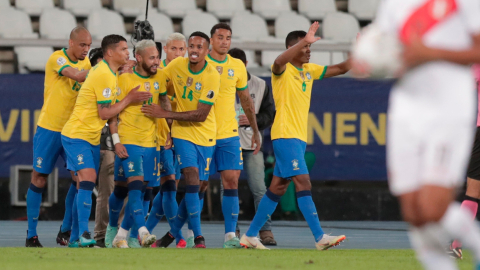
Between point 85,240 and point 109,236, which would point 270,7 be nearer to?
point 109,236

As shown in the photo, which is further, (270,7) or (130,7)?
(270,7)

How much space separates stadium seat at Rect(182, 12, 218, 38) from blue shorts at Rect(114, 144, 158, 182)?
245 inches

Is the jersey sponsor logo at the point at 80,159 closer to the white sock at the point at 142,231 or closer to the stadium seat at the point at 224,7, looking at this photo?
the white sock at the point at 142,231

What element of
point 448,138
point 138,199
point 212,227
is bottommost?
point 212,227

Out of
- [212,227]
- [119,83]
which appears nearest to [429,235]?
[119,83]

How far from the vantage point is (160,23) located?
1354 centimetres

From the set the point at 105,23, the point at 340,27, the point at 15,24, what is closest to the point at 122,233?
the point at 105,23

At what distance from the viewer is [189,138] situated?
24.1ft

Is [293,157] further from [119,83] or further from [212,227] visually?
[212,227]

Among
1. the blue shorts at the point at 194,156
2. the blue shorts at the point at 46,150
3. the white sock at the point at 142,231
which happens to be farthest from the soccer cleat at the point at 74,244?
the blue shorts at the point at 194,156

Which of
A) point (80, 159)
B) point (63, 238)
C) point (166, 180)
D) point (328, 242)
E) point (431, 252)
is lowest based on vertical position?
point (63, 238)

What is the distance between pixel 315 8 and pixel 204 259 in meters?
9.12

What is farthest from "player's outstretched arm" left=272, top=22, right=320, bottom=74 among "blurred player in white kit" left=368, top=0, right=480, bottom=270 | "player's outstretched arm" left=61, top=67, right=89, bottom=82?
"blurred player in white kit" left=368, top=0, right=480, bottom=270

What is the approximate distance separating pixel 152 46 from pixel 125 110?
2.21ft
